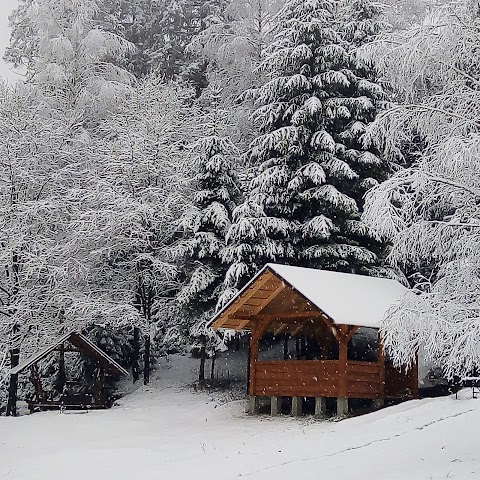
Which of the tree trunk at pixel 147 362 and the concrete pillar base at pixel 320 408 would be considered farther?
the tree trunk at pixel 147 362

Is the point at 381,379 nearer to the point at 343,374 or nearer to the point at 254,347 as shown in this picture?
the point at 343,374

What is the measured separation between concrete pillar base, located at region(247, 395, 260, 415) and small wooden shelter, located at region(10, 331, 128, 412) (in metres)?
4.61

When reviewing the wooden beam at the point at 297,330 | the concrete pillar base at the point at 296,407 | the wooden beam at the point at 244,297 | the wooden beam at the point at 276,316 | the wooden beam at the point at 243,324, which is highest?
the wooden beam at the point at 244,297

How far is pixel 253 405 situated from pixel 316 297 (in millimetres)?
4205

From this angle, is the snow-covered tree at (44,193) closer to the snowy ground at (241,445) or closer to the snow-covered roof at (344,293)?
the snowy ground at (241,445)

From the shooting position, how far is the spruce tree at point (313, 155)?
22.6 meters

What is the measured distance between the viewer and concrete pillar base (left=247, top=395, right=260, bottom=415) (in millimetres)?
20016

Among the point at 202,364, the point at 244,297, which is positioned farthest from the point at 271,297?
the point at 202,364

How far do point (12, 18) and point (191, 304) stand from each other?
21657 millimetres

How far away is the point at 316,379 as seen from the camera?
18.6 meters

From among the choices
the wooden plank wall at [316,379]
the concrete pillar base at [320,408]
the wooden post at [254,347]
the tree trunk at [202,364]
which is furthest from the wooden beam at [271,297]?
the tree trunk at [202,364]

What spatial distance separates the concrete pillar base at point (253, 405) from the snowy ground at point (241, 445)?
1.15 feet

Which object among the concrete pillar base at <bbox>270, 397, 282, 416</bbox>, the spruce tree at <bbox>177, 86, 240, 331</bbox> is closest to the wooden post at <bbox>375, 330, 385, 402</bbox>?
the concrete pillar base at <bbox>270, 397, 282, 416</bbox>

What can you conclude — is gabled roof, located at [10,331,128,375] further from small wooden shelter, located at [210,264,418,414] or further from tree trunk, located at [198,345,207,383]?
small wooden shelter, located at [210,264,418,414]
